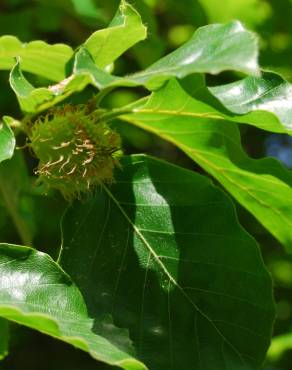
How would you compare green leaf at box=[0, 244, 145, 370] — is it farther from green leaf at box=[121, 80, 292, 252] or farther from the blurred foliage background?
the blurred foliage background

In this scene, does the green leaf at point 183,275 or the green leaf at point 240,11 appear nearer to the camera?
the green leaf at point 183,275

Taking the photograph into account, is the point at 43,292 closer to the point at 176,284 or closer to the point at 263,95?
the point at 176,284

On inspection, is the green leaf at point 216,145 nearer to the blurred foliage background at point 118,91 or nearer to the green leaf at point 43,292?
the green leaf at point 43,292

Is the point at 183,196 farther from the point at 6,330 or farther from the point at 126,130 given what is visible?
the point at 126,130

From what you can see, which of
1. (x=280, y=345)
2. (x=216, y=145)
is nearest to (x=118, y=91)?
(x=280, y=345)

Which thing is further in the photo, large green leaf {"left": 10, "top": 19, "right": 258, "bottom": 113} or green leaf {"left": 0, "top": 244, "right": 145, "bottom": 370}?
green leaf {"left": 0, "top": 244, "right": 145, "bottom": 370}

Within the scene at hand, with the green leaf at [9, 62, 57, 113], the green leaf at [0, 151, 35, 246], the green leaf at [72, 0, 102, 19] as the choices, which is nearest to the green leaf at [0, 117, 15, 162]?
the green leaf at [9, 62, 57, 113]

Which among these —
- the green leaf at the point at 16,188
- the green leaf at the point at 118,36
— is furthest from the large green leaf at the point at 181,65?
the green leaf at the point at 16,188
